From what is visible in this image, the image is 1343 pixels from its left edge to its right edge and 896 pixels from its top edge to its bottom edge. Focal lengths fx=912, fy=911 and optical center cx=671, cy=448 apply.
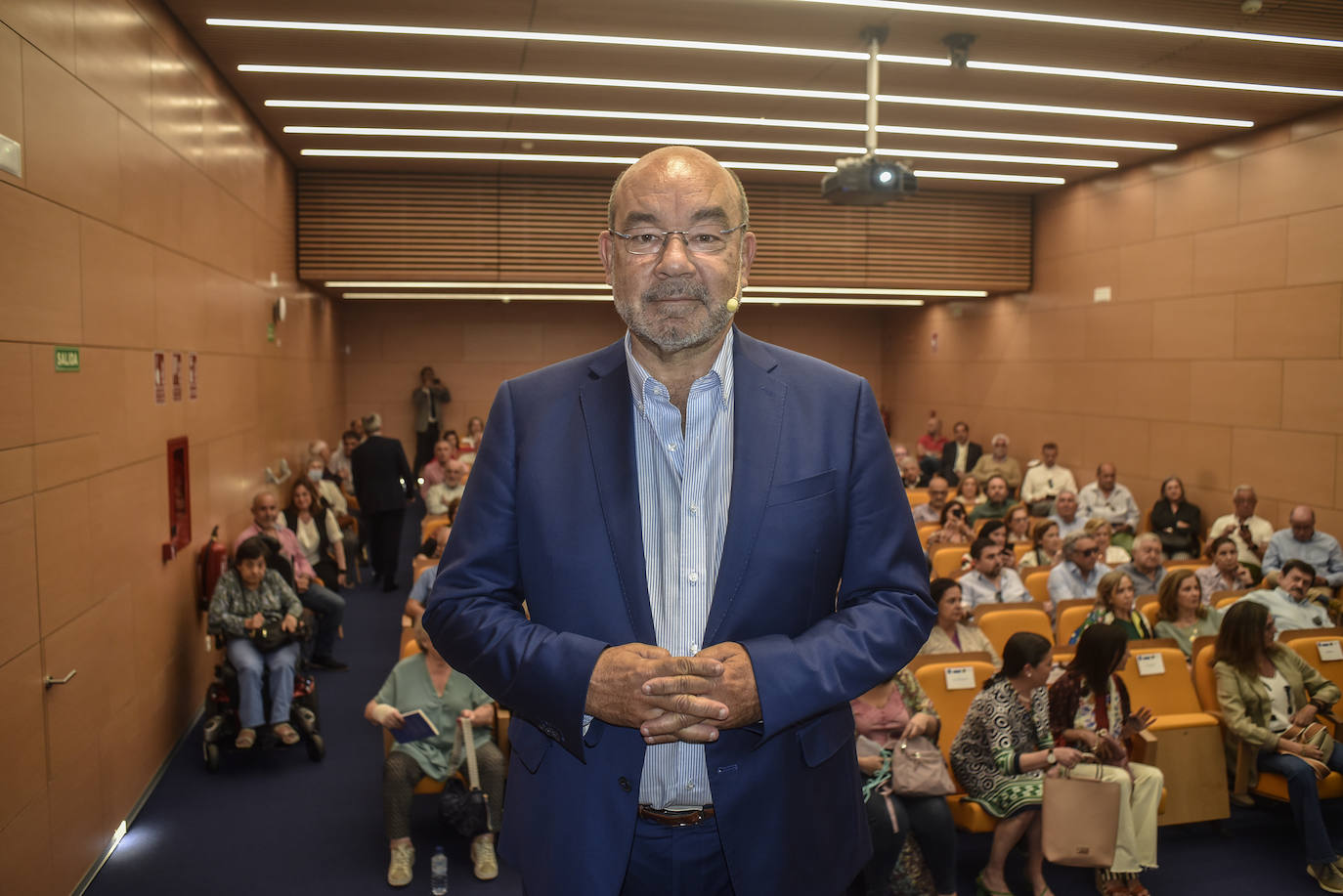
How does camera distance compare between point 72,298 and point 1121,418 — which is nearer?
point 72,298

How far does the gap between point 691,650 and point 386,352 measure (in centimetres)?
1437

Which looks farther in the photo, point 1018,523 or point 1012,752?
point 1018,523

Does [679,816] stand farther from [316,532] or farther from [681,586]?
[316,532]

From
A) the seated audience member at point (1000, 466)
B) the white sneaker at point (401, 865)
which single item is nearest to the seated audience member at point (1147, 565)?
the white sneaker at point (401, 865)

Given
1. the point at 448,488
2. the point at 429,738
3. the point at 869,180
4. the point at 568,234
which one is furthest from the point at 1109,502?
the point at 429,738

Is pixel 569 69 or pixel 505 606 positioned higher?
pixel 569 69

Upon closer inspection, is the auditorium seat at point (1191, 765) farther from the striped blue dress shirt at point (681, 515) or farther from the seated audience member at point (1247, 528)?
the seated audience member at point (1247, 528)

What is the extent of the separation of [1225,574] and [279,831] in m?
6.02

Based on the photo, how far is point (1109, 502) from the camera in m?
9.16

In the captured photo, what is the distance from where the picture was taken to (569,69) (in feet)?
21.7

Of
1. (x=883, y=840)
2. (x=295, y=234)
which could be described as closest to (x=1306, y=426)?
(x=883, y=840)

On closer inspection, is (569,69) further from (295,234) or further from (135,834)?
(135,834)

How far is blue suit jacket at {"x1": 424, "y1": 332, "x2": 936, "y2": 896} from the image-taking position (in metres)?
1.24

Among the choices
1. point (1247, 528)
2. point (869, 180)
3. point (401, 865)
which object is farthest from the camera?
point (1247, 528)
